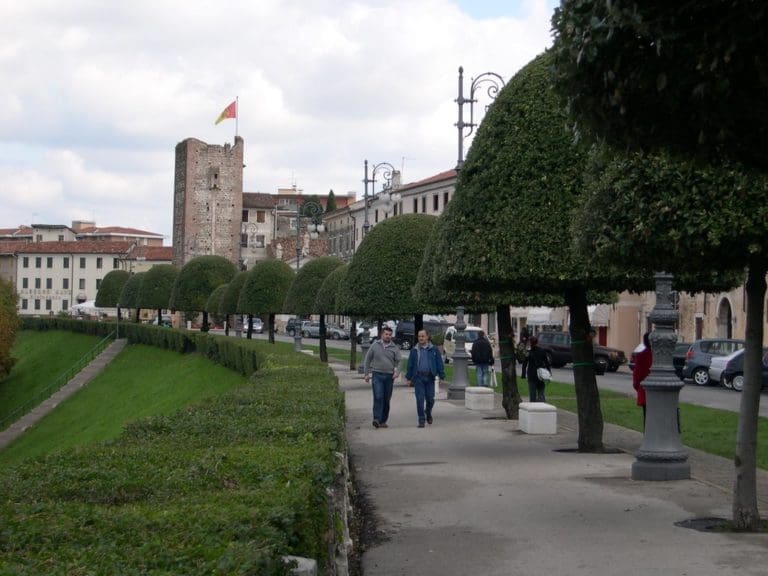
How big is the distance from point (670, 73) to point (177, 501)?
3.57m

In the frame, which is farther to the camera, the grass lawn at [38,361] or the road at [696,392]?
the grass lawn at [38,361]

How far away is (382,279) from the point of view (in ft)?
108

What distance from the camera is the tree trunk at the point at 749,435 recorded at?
408 inches

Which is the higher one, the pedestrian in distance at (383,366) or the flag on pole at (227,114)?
the flag on pole at (227,114)

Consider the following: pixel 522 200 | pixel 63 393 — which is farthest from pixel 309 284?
pixel 522 200

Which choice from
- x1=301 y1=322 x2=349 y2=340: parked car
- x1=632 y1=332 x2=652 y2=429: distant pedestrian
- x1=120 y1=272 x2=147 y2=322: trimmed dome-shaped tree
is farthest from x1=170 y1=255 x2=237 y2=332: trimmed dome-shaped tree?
x1=632 y1=332 x2=652 y2=429: distant pedestrian

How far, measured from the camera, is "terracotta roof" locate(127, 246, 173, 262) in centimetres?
15319

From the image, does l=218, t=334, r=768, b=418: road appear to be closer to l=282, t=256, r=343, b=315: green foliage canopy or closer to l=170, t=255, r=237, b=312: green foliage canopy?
l=282, t=256, r=343, b=315: green foliage canopy

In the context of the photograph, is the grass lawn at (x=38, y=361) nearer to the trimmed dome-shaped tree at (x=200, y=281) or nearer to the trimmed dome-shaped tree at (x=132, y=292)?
the trimmed dome-shaped tree at (x=132, y=292)

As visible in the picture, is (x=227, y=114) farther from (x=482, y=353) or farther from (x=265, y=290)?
(x=482, y=353)

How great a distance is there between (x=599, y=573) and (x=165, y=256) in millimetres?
148244

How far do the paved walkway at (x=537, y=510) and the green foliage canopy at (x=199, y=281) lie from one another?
191 ft

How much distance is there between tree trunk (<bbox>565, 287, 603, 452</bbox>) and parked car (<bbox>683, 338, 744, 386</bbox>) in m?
25.3

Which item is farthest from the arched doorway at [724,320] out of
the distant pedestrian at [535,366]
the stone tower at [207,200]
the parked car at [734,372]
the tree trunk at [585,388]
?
the stone tower at [207,200]
